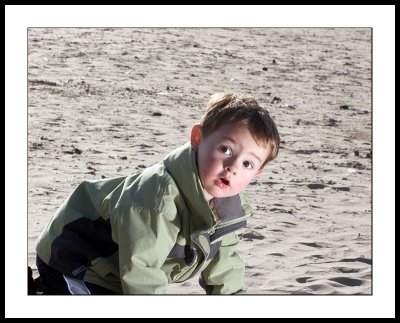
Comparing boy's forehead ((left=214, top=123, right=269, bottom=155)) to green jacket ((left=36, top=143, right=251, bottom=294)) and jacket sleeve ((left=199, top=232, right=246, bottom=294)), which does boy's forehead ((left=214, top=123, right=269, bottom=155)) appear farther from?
jacket sleeve ((left=199, top=232, right=246, bottom=294))

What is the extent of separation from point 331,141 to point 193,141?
384cm

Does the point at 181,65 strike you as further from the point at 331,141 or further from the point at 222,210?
the point at 222,210

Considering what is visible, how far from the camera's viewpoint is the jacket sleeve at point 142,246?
293 centimetres

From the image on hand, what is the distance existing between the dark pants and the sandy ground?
0.63 meters

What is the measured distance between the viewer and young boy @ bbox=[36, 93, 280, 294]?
2.95m

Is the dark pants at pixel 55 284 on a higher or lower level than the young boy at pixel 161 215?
lower

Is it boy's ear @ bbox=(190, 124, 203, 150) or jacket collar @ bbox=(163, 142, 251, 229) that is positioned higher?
boy's ear @ bbox=(190, 124, 203, 150)

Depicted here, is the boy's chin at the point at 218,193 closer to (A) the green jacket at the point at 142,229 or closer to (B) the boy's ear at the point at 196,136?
(A) the green jacket at the point at 142,229

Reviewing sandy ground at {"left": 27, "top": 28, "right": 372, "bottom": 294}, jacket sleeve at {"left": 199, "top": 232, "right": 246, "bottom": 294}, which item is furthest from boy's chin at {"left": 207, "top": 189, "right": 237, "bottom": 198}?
sandy ground at {"left": 27, "top": 28, "right": 372, "bottom": 294}

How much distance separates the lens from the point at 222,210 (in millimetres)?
3184

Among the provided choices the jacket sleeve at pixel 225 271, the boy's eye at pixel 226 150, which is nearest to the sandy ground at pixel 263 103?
the jacket sleeve at pixel 225 271

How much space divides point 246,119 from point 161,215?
1.51 feet

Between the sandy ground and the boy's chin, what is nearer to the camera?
the boy's chin

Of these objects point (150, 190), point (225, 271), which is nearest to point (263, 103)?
point (225, 271)
